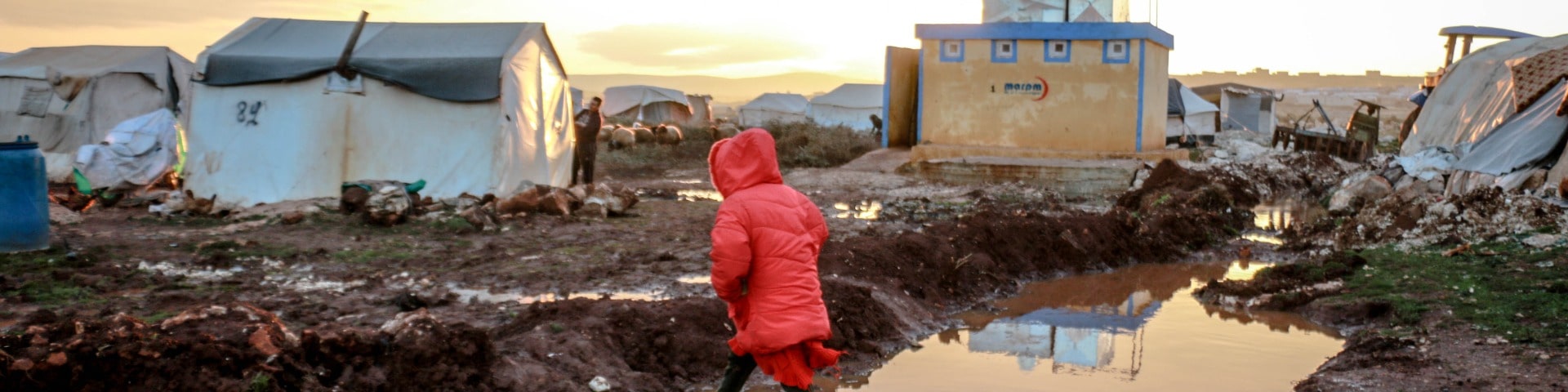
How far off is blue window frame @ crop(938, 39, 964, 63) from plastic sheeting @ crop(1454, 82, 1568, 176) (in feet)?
24.7

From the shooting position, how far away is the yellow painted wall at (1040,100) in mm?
19297

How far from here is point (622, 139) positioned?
1072 inches

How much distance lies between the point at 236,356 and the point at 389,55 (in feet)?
31.2

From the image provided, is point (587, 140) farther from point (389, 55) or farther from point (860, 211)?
point (860, 211)

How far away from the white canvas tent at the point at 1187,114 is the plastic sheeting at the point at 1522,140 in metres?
18.5

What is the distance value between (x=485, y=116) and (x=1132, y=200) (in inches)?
306

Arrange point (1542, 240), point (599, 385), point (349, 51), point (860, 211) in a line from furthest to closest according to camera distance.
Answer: point (860, 211) → point (349, 51) → point (1542, 240) → point (599, 385)

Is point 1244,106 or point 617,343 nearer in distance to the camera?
point 617,343

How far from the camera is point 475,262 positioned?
9289mm

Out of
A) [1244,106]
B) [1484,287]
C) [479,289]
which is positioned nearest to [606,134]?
[479,289]

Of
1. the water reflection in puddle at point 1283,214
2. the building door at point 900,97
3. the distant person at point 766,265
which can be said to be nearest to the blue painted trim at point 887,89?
the building door at point 900,97

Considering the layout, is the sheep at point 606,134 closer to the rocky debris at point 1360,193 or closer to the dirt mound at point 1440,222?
the rocky debris at point 1360,193

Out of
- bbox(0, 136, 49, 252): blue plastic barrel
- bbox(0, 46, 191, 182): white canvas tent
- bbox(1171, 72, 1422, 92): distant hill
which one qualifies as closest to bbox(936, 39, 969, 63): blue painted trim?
bbox(0, 46, 191, 182): white canvas tent

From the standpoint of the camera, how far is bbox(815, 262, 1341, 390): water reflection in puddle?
622cm
